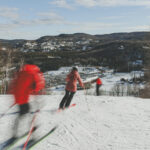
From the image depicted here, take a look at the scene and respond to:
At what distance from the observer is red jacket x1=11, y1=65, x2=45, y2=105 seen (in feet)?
13.5

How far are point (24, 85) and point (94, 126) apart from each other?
9.05 ft

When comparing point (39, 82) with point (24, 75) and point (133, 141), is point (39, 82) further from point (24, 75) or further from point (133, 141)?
point (133, 141)

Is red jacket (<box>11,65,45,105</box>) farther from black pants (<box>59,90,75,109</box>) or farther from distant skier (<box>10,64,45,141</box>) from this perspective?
black pants (<box>59,90,75,109</box>)

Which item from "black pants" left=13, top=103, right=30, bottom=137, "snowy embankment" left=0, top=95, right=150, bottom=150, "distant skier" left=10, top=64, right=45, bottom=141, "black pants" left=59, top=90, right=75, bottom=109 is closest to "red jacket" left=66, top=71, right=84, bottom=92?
"black pants" left=59, top=90, right=75, bottom=109

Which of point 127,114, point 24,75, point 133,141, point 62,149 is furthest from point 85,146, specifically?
point 127,114

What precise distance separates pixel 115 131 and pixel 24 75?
124 inches

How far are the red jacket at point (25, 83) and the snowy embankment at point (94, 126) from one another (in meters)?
0.82

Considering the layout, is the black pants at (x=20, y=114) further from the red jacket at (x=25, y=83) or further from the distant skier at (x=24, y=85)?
the red jacket at (x=25, y=83)

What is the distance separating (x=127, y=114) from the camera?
720cm

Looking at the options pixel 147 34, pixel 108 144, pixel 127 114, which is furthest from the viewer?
pixel 147 34

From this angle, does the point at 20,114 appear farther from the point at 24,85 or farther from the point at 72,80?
the point at 72,80

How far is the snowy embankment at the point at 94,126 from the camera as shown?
470 cm

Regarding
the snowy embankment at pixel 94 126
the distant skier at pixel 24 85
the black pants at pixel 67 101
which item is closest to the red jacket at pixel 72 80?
the black pants at pixel 67 101

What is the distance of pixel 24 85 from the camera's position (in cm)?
417
